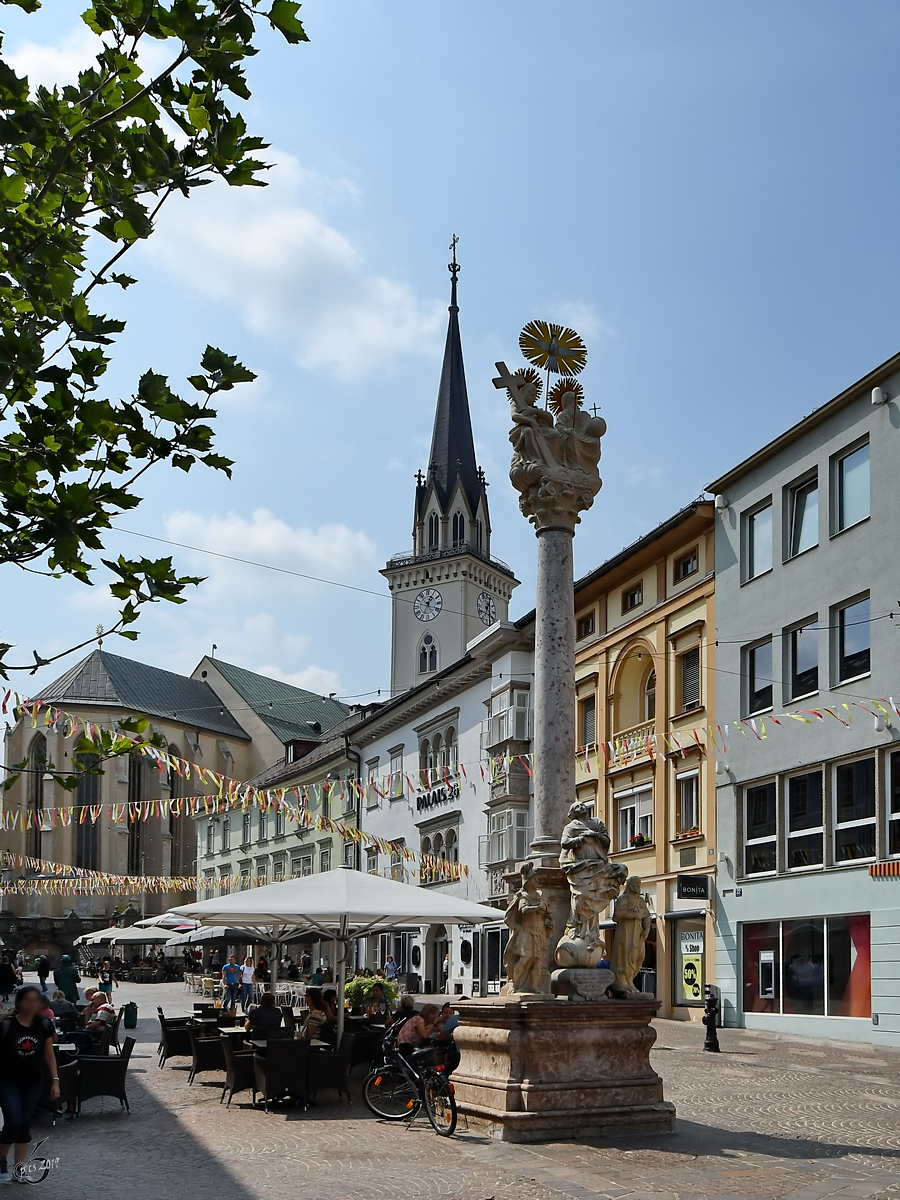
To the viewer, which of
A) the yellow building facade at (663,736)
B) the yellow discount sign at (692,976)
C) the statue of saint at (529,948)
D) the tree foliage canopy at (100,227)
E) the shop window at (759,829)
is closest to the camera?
the tree foliage canopy at (100,227)

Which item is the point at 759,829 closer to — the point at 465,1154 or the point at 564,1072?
the point at 564,1072

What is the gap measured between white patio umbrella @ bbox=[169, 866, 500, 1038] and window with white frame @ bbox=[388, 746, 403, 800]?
1403 inches

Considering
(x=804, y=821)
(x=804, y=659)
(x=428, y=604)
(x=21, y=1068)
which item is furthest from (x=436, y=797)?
(x=428, y=604)

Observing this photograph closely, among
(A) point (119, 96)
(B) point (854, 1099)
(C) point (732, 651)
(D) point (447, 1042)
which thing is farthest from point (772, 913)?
(A) point (119, 96)

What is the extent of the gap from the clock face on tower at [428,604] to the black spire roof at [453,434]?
6044 mm

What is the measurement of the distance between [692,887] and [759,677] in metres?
4.69

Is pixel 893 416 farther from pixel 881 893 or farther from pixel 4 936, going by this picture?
pixel 4 936

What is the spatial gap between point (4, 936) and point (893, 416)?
71661 millimetres

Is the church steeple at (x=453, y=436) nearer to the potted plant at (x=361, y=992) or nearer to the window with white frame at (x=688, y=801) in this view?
the window with white frame at (x=688, y=801)

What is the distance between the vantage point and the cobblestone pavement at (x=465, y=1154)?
9.86 metres

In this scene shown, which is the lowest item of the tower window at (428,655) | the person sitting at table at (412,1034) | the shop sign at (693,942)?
the shop sign at (693,942)

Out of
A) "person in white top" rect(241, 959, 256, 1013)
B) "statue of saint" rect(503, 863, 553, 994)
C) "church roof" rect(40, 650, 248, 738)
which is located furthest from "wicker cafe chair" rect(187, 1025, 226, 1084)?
"church roof" rect(40, 650, 248, 738)

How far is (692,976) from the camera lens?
102 feet

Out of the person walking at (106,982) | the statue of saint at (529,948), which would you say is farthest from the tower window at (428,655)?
the statue of saint at (529,948)
